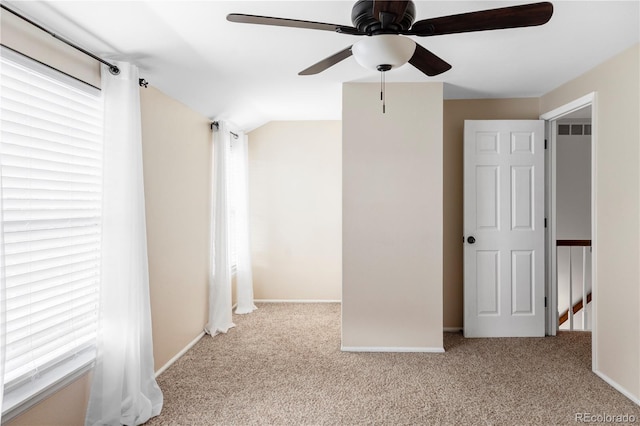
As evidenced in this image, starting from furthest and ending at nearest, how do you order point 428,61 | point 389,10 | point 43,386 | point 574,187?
point 574,187 < point 428,61 < point 43,386 < point 389,10

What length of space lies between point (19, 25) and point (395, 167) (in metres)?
2.70

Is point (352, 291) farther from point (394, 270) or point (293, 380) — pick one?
point (293, 380)

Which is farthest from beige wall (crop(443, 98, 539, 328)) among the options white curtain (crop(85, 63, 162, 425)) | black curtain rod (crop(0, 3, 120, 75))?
black curtain rod (crop(0, 3, 120, 75))

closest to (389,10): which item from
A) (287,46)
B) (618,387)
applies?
(287,46)

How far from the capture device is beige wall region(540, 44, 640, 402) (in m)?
2.67

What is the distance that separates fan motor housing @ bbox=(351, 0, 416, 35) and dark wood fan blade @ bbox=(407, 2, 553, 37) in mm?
52

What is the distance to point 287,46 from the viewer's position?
8.76 feet

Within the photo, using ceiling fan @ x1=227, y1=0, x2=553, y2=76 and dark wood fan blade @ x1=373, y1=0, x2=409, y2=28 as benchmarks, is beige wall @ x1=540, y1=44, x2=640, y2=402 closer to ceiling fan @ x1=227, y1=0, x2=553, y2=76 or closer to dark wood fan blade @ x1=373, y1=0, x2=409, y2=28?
ceiling fan @ x1=227, y1=0, x2=553, y2=76

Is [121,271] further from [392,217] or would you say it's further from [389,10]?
[392,217]

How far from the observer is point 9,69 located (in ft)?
6.01

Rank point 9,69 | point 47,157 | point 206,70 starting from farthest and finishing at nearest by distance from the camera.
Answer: point 206,70 → point 47,157 → point 9,69

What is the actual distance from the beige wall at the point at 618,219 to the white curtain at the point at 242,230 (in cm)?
351

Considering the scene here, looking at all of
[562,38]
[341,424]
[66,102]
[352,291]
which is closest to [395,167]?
[352,291]

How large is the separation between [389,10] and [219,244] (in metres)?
3.15
